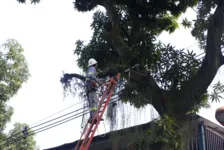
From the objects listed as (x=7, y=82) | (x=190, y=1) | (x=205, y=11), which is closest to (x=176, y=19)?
(x=190, y=1)

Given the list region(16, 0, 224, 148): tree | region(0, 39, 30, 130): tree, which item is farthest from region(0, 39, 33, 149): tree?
region(16, 0, 224, 148): tree

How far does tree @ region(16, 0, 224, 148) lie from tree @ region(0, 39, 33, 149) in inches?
197

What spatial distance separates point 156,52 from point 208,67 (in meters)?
1.53

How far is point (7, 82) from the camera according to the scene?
1628cm

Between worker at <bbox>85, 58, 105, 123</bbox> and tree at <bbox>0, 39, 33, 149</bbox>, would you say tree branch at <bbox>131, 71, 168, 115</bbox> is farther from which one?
tree at <bbox>0, 39, 33, 149</bbox>

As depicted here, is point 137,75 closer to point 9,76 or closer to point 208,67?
point 208,67

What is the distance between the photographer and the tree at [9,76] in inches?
637

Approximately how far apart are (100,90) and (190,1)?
332 centimetres

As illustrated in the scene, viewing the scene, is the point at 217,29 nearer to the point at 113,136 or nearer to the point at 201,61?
the point at 201,61

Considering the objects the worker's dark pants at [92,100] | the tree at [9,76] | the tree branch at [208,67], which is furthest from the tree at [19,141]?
the tree branch at [208,67]

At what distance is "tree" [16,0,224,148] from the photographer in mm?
9656

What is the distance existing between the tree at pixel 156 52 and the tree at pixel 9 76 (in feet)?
16.4

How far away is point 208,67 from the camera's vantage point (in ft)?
31.6

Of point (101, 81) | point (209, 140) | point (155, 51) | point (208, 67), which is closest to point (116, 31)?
point (155, 51)
